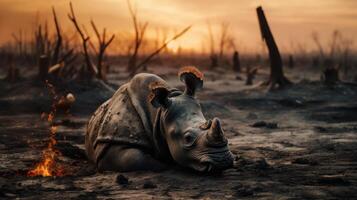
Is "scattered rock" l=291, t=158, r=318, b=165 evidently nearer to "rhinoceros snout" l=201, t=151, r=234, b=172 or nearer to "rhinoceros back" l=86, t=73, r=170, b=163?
"rhinoceros snout" l=201, t=151, r=234, b=172

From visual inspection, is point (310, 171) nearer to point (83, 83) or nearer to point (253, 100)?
point (253, 100)

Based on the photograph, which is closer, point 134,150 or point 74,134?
point 134,150

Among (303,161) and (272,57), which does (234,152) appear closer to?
(303,161)

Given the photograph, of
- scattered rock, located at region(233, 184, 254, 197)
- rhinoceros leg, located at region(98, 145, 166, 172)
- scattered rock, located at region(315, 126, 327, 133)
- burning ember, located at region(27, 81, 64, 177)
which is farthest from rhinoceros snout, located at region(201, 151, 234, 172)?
scattered rock, located at region(315, 126, 327, 133)

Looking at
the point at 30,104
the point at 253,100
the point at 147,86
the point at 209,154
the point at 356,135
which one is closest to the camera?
the point at 209,154

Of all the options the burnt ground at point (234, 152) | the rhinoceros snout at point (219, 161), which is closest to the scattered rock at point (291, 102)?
the burnt ground at point (234, 152)

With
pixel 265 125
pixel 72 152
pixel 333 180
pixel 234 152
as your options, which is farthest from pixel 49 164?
pixel 265 125

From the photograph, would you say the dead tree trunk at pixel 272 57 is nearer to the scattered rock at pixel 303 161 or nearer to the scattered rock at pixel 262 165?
the scattered rock at pixel 303 161

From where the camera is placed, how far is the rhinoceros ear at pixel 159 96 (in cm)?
636

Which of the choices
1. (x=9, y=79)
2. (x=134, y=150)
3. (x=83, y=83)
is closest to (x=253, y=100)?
(x=83, y=83)

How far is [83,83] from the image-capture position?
1728 centimetres

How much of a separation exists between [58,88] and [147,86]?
1034 cm

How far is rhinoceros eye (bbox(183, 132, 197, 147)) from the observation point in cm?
602

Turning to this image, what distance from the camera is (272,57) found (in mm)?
18953
